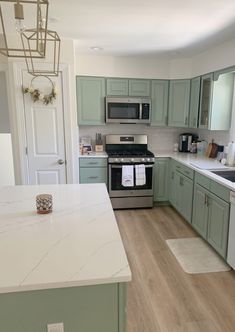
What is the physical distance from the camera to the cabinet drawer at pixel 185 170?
328 cm

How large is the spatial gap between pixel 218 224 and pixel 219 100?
1772 mm

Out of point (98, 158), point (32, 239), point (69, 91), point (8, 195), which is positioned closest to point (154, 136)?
point (98, 158)

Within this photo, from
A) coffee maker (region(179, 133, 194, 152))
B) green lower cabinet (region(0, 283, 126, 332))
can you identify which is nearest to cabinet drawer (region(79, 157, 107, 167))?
coffee maker (region(179, 133, 194, 152))

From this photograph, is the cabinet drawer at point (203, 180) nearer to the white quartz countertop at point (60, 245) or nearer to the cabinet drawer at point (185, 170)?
the cabinet drawer at point (185, 170)

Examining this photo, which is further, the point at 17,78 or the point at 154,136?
the point at 154,136

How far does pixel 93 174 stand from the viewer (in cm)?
396

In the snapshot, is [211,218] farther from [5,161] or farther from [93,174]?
[5,161]

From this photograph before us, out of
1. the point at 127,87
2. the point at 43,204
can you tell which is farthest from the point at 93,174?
the point at 43,204

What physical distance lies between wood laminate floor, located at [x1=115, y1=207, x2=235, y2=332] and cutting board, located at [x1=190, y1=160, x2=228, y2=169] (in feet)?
3.17

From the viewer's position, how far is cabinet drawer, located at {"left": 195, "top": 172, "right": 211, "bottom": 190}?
2838 mm

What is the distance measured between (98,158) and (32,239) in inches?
105

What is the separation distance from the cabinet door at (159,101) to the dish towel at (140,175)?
0.86 m

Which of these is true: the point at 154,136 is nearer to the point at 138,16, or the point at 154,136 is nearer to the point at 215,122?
the point at 215,122

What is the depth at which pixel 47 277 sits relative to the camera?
3.35ft
